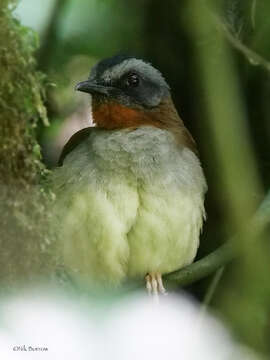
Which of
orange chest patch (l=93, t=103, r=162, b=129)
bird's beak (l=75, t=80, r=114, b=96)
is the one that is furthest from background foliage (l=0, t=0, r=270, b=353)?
orange chest patch (l=93, t=103, r=162, b=129)

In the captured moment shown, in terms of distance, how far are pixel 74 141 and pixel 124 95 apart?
0.35 metres

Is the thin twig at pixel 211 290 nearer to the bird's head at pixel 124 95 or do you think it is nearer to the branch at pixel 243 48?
the bird's head at pixel 124 95

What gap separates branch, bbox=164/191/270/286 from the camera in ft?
12.2

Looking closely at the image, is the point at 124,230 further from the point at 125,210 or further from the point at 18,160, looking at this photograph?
the point at 18,160

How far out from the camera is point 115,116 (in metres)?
4.41

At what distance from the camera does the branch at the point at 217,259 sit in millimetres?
3711

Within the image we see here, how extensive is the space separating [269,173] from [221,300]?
752 mm

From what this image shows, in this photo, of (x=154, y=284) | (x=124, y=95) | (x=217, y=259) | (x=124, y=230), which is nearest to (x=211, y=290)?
(x=154, y=284)

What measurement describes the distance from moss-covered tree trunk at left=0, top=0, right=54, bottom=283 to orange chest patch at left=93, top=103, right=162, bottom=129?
1.11m

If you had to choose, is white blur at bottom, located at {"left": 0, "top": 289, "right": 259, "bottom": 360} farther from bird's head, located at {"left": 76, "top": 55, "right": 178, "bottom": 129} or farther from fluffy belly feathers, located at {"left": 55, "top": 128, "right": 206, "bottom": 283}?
bird's head, located at {"left": 76, "top": 55, "right": 178, "bottom": 129}

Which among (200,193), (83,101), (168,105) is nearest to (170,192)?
(200,193)

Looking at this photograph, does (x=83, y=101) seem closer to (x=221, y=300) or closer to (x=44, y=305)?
(x=221, y=300)

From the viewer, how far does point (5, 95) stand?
3.17m

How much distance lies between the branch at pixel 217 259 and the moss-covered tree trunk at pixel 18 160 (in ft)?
2.51
